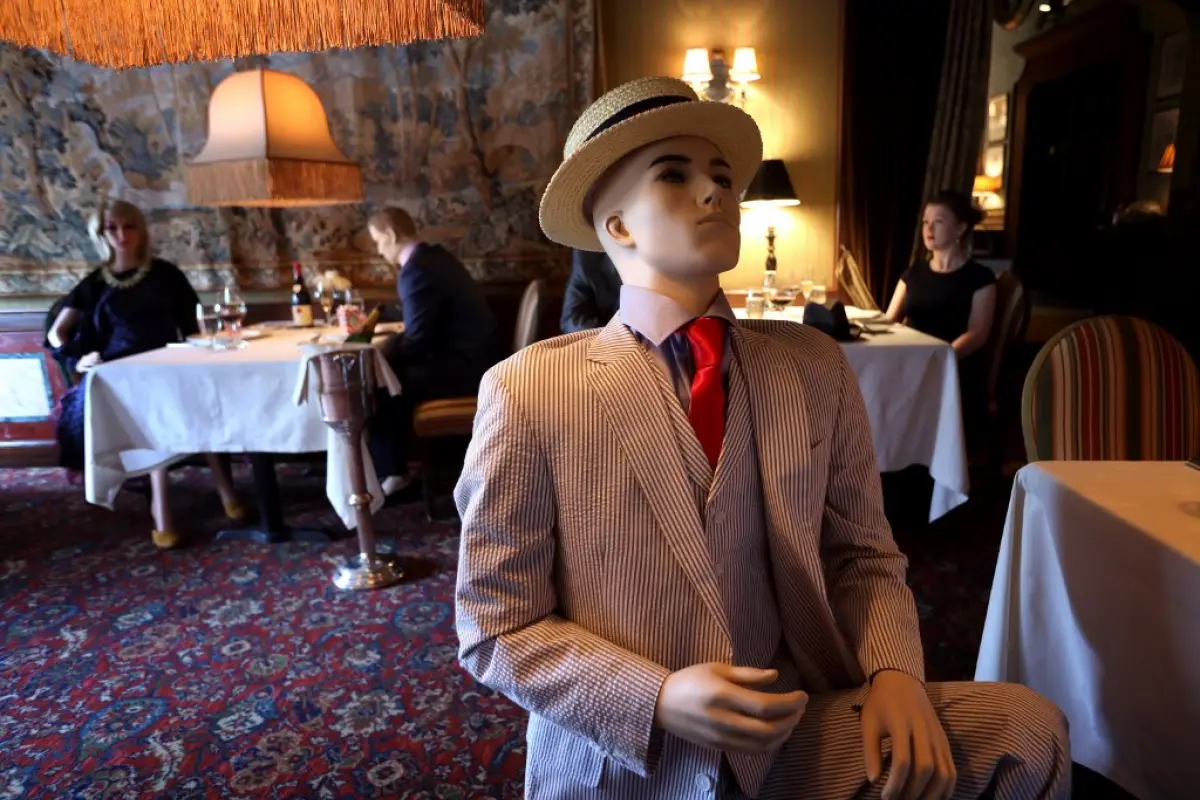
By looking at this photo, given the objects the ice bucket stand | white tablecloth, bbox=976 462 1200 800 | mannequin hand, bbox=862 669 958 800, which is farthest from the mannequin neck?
the ice bucket stand

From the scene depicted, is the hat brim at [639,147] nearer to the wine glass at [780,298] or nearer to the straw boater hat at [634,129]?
the straw boater hat at [634,129]

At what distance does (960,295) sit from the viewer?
3.24 meters

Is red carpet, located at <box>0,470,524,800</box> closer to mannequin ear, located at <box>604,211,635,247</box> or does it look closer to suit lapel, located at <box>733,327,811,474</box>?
suit lapel, located at <box>733,327,811,474</box>

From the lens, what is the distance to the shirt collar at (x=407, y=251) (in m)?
3.31

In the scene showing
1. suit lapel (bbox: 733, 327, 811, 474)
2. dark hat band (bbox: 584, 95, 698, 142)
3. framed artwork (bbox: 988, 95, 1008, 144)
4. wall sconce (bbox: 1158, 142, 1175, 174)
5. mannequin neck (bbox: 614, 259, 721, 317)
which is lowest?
suit lapel (bbox: 733, 327, 811, 474)

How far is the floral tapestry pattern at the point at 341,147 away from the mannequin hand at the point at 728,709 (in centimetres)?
362

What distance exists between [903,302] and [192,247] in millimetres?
3607

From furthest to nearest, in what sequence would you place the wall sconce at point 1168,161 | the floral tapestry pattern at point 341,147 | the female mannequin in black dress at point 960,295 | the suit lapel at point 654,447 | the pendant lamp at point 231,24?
the floral tapestry pattern at point 341,147
the female mannequin in black dress at point 960,295
the wall sconce at point 1168,161
the suit lapel at point 654,447
the pendant lamp at point 231,24

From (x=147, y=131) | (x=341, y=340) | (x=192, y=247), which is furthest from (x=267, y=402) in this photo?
(x=147, y=131)

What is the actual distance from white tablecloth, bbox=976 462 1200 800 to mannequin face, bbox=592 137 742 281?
702 millimetres

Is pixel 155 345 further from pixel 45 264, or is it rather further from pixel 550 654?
pixel 550 654

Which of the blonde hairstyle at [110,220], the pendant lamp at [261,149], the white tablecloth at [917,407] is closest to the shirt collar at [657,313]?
the white tablecloth at [917,407]

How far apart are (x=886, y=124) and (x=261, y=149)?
320 centimetres

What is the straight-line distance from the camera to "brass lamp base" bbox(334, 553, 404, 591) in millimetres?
2707
